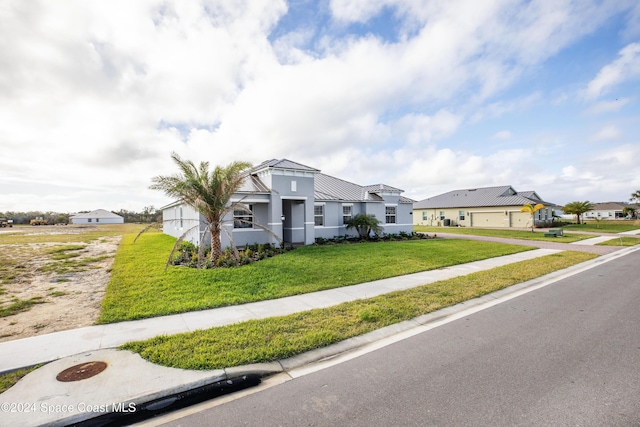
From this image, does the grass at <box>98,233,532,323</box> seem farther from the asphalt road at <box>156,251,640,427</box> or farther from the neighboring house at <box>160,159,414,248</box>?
the asphalt road at <box>156,251,640,427</box>

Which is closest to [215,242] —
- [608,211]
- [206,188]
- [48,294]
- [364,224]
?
[206,188]

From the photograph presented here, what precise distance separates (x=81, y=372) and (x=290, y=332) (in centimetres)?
309

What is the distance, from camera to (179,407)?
3.57 metres

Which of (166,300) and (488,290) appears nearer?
(166,300)

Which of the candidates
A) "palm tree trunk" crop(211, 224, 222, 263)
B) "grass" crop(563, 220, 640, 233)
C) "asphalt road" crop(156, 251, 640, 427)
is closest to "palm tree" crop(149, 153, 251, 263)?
"palm tree trunk" crop(211, 224, 222, 263)

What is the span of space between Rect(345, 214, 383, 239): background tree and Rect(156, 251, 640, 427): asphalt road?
14.3 m

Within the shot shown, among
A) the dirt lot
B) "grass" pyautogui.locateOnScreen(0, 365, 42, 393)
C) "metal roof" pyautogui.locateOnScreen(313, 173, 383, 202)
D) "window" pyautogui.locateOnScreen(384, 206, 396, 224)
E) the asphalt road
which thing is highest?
"metal roof" pyautogui.locateOnScreen(313, 173, 383, 202)

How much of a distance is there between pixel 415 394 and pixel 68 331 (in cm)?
643

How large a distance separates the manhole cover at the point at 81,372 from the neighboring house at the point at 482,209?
42.3m

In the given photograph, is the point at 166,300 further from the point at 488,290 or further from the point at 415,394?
the point at 488,290

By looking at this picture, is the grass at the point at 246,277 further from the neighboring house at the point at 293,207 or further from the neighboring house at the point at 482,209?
the neighboring house at the point at 482,209

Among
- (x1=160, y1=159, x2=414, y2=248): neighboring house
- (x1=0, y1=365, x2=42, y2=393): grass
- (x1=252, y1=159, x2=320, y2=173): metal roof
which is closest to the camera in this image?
(x1=0, y1=365, x2=42, y2=393): grass

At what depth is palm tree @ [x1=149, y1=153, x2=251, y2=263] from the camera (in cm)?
1182

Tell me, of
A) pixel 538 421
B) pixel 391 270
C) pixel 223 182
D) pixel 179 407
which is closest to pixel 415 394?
pixel 538 421
